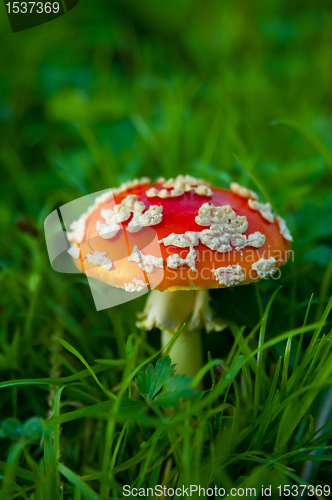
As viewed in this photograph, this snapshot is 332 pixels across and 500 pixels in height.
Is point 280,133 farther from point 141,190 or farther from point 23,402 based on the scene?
point 23,402

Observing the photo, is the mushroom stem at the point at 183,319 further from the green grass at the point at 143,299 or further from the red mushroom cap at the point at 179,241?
the red mushroom cap at the point at 179,241

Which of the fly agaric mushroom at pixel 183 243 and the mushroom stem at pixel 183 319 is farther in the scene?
the mushroom stem at pixel 183 319

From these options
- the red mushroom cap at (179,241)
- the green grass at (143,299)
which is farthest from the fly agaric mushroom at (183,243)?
the green grass at (143,299)

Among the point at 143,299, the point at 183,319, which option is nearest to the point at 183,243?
the point at 183,319

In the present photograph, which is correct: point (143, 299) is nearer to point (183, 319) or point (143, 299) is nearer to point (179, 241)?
point (183, 319)

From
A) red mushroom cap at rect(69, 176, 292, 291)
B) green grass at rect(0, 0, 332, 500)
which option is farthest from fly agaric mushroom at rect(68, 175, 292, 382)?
green grass at rect(0, 0, 332, 500)

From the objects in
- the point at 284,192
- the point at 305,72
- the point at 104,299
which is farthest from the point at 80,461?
the point at 305,72

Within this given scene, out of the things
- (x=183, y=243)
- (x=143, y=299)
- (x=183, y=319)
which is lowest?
(x=143, y=299)
